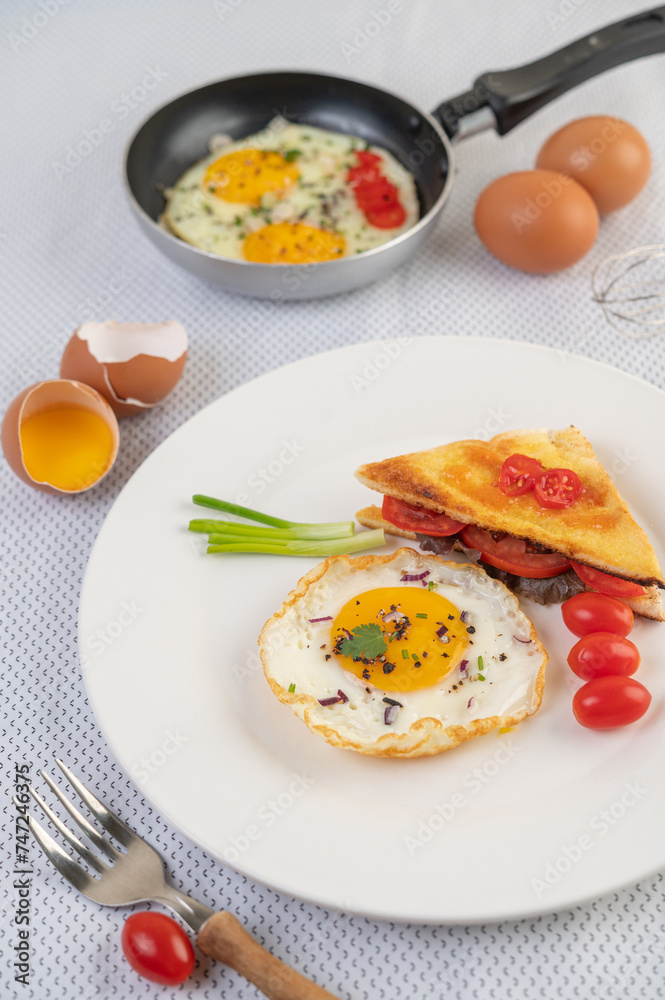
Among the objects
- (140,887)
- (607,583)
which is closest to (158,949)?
(140,887)

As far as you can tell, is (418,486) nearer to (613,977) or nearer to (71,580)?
(71,580)

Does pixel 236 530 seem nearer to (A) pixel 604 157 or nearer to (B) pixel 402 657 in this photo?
(B) pixel 402 657

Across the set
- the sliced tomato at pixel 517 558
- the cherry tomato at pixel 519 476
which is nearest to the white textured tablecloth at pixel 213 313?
the cherry tomato at pixel 519 476

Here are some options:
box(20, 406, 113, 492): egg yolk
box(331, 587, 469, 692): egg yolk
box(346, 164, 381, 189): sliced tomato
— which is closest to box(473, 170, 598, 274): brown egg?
box(346, 164, 381, 189): sliced tomato

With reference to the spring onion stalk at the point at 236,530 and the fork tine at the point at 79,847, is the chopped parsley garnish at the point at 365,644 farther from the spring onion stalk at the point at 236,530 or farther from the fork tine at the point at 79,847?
the fork tine at the point at 79,847

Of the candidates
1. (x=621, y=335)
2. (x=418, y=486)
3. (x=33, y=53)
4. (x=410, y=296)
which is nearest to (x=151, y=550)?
(x=418, y=486)

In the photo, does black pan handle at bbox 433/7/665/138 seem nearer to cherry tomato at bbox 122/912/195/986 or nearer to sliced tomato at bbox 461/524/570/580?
sliced tomato at bbox 461/524/570/580
